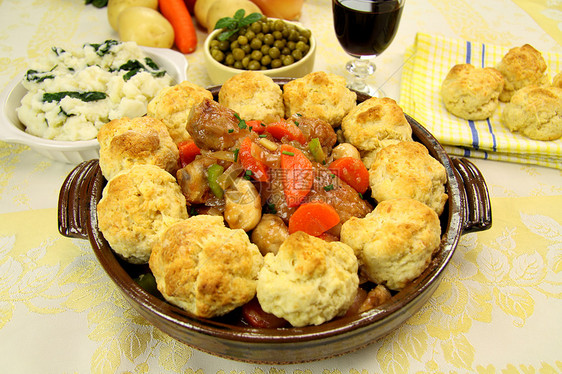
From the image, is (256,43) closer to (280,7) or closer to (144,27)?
(280,7)

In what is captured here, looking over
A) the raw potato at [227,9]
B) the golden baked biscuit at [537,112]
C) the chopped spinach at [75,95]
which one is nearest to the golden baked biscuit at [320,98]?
the golden baked biscuit at [537,112]

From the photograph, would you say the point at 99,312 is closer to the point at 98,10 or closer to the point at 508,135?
the point at 508,135

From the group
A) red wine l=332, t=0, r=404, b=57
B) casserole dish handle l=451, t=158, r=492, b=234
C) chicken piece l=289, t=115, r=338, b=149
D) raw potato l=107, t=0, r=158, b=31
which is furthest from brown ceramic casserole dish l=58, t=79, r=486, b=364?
raw potato l=107, t=0, r=158, b=31

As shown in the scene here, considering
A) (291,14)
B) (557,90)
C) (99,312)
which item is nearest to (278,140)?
(99,312)

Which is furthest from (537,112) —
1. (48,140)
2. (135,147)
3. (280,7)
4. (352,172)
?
(48,140)

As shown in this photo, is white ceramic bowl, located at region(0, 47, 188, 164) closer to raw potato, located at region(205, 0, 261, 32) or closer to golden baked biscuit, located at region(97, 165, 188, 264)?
raw potato, located at region(205, 0, 261, 32)

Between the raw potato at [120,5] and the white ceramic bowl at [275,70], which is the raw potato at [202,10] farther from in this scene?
the white ceramic bowl at [275,70]
